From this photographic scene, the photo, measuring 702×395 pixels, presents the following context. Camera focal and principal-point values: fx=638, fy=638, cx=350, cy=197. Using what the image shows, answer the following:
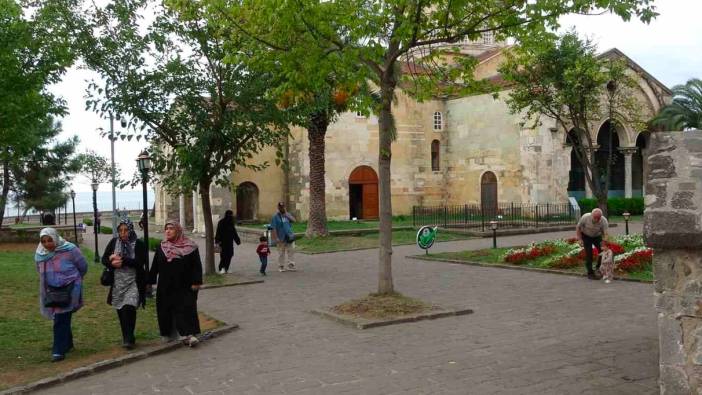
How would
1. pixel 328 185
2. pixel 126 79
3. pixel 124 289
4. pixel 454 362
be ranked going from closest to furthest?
pixel 454 362 < pixel 124 289 < pixel 126 79 < pixel 328 185

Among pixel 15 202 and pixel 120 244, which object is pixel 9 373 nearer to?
pixel 120 244

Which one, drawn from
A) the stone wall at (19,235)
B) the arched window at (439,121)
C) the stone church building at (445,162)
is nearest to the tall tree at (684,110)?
the stone church building at (445,162)

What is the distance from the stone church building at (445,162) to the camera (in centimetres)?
3172

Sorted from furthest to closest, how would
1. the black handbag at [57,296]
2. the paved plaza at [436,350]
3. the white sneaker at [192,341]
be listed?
1. the white sneaker at [192,341]
2. the black handbag at [57,296]
3. the paved plaza at [436,350]

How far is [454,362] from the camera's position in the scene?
269 inches

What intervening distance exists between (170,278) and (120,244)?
2.57 feet

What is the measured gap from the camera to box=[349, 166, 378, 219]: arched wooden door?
35.1 metres

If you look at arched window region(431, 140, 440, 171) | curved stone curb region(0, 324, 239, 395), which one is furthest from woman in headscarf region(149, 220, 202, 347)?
arched window region(431, 140, 440, 171)

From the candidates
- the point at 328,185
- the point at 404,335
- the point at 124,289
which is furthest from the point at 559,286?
the point at 328,185

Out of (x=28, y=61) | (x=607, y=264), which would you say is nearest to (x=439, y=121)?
(x=607, y=264)

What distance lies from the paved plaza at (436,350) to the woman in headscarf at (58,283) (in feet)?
3.23

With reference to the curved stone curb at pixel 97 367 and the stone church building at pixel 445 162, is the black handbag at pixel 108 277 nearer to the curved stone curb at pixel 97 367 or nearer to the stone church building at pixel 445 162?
the curved stone curb at pixel 97 367

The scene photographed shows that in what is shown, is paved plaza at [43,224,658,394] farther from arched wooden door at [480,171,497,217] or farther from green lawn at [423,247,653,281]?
arched wooden door at [480,171,497,217]

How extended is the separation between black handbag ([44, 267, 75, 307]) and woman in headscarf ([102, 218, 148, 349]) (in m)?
0.51
